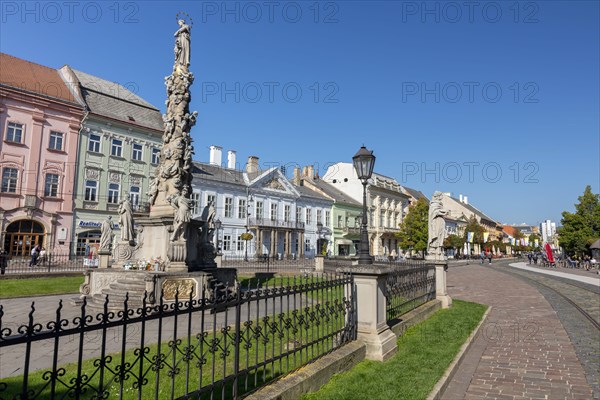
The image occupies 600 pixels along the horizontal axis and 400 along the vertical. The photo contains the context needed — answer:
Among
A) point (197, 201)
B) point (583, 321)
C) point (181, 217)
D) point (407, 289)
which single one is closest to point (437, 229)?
point (407, 289)

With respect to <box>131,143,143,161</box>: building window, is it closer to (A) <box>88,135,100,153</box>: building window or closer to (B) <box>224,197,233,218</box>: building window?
(A) <box>88,135,100,153</box>: building window

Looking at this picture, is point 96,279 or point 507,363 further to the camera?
point 96,279

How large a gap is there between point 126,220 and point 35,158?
829 inches

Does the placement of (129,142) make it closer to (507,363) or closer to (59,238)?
(59,238)

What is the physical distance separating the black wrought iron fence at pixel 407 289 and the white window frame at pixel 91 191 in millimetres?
29046

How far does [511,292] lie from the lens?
17922 millimetres

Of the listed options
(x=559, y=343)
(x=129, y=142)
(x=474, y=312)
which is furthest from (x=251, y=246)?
(x=559, y=343)

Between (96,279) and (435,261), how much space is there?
11.2 m

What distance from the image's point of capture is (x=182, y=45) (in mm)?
14109

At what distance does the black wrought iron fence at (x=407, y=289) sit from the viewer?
8.70 meters

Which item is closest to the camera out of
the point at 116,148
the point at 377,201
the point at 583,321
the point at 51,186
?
the point at 583,321

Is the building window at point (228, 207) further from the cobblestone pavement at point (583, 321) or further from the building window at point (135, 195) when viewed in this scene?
the cobblestone pavement at point (583, 321)

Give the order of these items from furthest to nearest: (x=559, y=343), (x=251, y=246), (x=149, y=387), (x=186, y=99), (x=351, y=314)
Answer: (x=251, y=246), (x=186, y=99), (x=559, y=343), (x=351, y=314), (x=149, y=387)

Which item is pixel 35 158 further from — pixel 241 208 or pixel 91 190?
pixel 241 208
